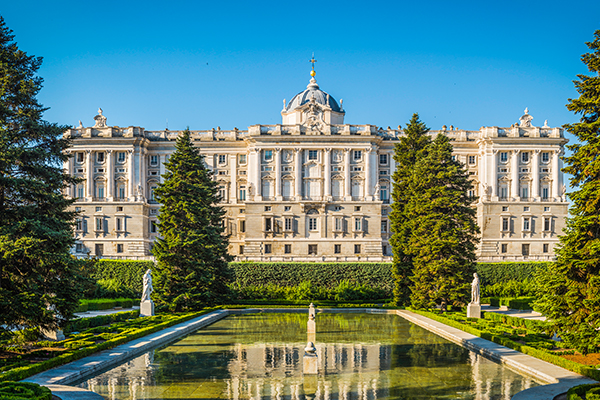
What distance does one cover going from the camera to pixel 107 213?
75.9 metres

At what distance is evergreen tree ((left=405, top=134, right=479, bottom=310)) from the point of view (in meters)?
36.9

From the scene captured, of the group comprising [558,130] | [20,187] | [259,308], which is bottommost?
[259,308]

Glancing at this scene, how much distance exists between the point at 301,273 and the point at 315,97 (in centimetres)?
3878

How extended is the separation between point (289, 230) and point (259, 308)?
32.3 meters

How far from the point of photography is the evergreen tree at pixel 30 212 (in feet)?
57.3

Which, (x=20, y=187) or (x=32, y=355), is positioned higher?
(x=20, y=187)

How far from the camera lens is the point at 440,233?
38094 millimetres

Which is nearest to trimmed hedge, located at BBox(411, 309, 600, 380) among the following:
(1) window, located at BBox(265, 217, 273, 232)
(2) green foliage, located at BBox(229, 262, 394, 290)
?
(2) green foliage, located at BBox(229, 262, 394, 290)

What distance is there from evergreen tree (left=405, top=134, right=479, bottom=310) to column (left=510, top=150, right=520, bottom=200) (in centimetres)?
3891

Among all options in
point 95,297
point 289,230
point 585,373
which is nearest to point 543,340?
point 585,373

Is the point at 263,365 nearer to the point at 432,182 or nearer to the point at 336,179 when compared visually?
the point at 432,182

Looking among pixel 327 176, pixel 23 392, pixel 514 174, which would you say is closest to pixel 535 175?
pixel 514 174

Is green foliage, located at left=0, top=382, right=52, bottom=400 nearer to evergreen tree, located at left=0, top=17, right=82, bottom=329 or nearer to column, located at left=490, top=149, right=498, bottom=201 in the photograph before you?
evergreen tree, located at left=0, top=17, right=82, bottom=329

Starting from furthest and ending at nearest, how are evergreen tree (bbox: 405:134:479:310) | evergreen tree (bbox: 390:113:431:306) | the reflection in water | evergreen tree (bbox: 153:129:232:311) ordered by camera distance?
evergreen tree (bbox: 390:113:431:306)
evergreen tree (bbox: 153:129:232:311)
evergreen tree (bbox: 405:134:479:310)
the reflection in water
